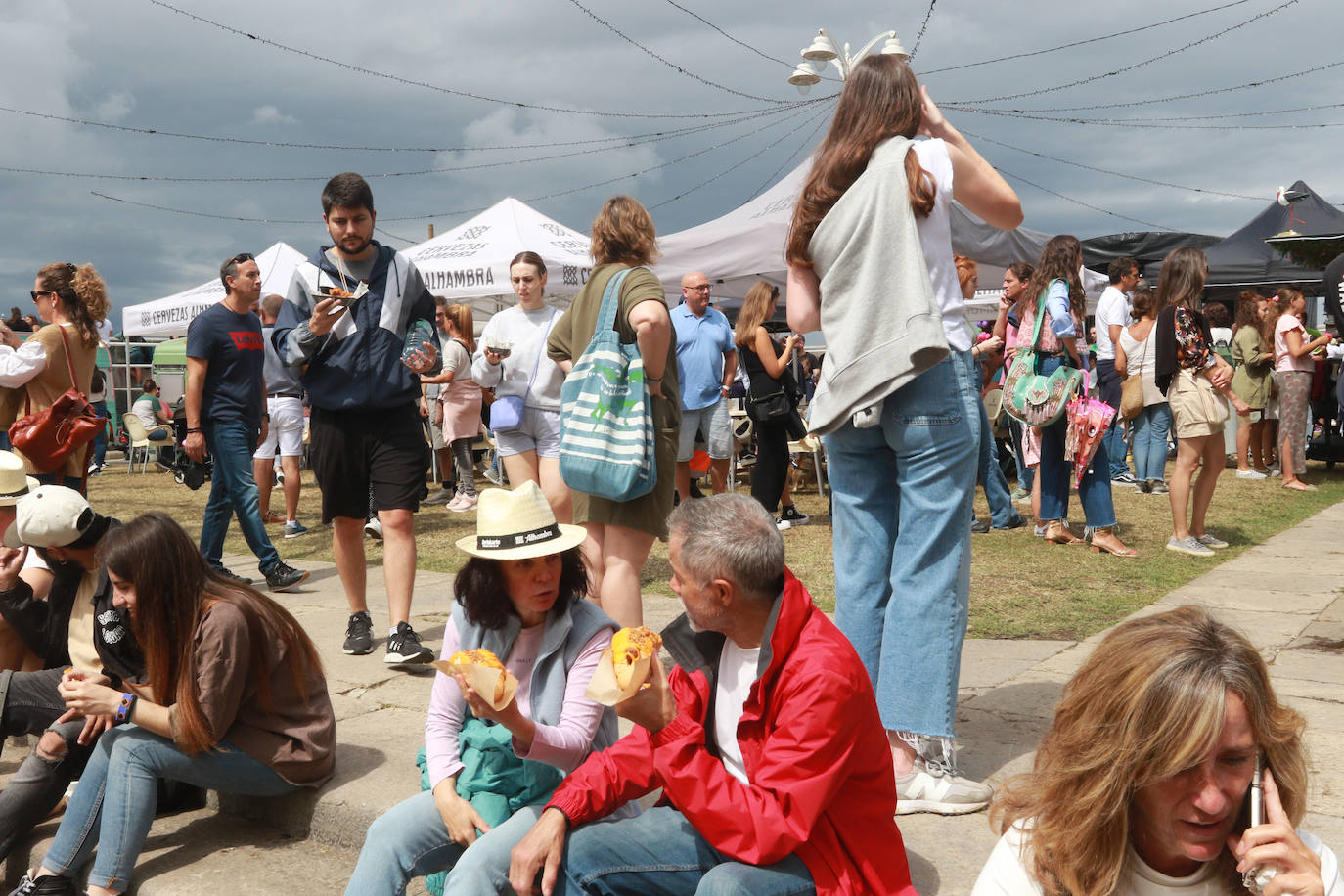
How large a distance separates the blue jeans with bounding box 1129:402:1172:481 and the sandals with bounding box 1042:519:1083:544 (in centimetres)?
232

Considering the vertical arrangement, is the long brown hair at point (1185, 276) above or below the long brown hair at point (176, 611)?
above

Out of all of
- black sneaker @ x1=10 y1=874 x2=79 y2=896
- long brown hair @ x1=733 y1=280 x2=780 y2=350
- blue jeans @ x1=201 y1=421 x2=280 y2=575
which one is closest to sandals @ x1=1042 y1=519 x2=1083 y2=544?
long brown hair @ x1=733 y1=280 x2=780 y2=350

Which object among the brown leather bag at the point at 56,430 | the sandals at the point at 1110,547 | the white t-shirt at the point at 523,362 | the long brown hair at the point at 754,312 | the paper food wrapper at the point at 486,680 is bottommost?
the sandals at the point at 1110,547

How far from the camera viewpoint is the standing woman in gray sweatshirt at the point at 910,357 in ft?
9.46

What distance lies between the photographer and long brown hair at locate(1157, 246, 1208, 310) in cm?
677

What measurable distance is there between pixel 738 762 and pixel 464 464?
864 cm

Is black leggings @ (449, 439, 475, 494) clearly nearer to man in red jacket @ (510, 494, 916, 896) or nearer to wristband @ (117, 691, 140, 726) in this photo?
wristband @ (117, 691, 140, 726)

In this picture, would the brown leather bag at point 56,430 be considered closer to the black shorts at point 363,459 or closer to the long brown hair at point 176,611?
the black shorts at point 363,459

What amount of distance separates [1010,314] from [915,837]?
5.78m

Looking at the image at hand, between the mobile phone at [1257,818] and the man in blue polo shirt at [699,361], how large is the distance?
6381 mm

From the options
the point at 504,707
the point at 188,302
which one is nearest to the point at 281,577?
the point at 504,707

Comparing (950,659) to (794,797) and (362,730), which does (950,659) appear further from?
(362,730)

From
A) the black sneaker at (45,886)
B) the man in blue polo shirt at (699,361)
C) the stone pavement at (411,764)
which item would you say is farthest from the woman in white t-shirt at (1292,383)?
the black sneaker at (45,886)

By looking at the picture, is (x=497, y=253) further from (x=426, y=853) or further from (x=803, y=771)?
(x=803, y=771)
